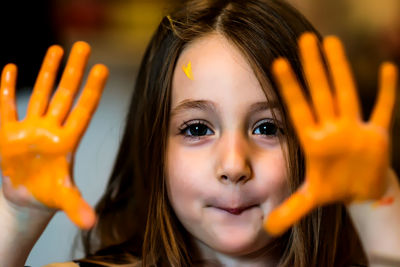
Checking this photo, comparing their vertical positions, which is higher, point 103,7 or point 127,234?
point 103,7

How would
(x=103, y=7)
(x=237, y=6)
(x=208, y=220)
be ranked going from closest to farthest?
(x=208, y=220), (x=237, y=6), (x=103, y=7)

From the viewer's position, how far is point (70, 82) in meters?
0.68

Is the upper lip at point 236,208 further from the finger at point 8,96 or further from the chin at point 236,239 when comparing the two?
the finger at point 8,96

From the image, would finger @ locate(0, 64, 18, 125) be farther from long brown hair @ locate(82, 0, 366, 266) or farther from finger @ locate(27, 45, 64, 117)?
long brown hair @ locate(82, 0, 366, 266)

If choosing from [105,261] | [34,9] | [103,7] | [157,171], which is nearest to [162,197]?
[157,171]

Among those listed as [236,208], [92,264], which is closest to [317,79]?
[236,208]

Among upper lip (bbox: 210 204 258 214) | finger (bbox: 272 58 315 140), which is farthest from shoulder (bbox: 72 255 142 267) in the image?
finger (bbox: 272 58 315 140)

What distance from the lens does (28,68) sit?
1997 mm

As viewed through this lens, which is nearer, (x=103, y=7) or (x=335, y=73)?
(x=335, y=73)

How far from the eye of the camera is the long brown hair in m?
0.86

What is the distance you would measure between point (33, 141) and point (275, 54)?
392mm

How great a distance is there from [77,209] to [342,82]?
325 mm

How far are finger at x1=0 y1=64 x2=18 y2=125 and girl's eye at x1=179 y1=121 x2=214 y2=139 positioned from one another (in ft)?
0.87

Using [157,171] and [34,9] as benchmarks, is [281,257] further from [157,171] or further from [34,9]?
[34,9]
